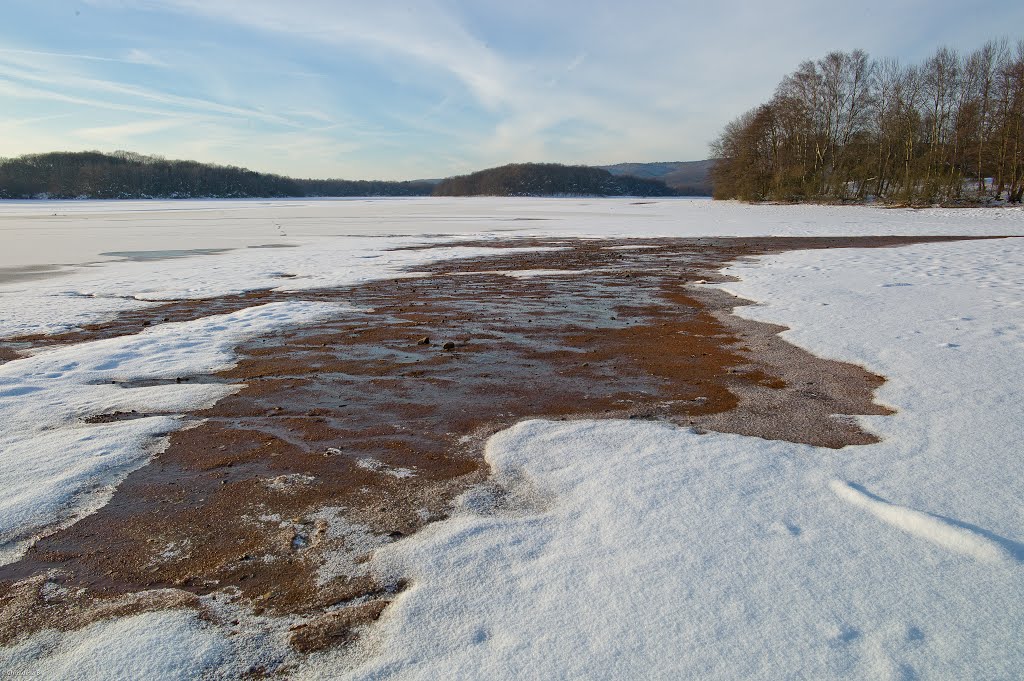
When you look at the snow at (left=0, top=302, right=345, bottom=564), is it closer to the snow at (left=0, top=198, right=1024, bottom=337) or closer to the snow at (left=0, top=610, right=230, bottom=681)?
the snow at (left=0, top=610, right=230, bottom=681)

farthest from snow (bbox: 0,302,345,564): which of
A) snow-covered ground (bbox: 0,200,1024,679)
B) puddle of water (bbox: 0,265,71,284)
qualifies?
puddle of water (bbox: 0,265,71,284)

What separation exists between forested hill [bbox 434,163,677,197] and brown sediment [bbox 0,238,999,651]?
372 ft

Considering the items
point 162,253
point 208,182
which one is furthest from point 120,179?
point 162,253

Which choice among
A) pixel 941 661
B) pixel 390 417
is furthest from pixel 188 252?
pixel 941 661

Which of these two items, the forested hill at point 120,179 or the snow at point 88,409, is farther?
the forested hill at point 120,179

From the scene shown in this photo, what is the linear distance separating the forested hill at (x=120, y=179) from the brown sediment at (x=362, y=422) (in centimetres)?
10344

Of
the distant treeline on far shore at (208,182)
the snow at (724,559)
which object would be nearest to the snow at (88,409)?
the snow at (724,559)

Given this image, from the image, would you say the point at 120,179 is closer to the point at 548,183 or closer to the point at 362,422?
the point at 548,183

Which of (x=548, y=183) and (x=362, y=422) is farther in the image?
(x=548, y=183)

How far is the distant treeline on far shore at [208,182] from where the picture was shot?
9588cm

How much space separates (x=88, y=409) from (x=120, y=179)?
112 meters

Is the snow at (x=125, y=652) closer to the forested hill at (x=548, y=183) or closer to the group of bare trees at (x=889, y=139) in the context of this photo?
the group of bare trees at (x=889, y=139)

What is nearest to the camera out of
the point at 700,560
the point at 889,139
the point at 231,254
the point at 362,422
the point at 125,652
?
the point at 125,652

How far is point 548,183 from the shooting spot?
413 feet
